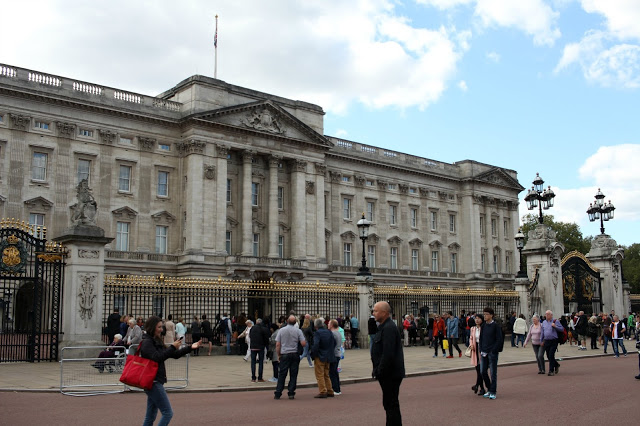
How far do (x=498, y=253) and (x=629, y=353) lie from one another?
152 feet

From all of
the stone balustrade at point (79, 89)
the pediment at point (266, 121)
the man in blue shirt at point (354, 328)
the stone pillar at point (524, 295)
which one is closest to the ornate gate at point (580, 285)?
the stone pillar at point (524, 295)

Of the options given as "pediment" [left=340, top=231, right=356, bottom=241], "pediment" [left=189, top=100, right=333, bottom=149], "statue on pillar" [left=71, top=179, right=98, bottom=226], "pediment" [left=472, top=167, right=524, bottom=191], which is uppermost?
"pediment" [left=189, top=100, right=333, bottom=149]

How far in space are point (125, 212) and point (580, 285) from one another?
30.5m

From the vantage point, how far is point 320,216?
57.1 metres

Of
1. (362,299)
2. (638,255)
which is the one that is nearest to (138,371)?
(362,299)

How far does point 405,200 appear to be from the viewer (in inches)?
2655

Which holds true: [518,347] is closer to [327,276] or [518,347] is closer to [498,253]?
[327,276]

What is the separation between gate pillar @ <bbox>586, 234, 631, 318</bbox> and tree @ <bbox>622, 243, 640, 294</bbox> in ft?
200

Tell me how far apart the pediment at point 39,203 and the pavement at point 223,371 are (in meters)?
24.0

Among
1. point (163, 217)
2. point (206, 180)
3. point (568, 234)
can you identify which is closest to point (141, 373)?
point (206, 180)

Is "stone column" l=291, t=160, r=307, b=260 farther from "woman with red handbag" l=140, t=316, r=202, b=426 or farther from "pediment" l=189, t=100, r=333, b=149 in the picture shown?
"woman with red handbag" l=140, t=316, r=202, b=426

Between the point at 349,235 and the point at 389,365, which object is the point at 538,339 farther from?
the point at 349,235

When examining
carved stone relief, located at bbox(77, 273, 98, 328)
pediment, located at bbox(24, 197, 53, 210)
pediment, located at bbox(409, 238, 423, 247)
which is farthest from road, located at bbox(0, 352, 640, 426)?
pediment, located at bbox(409, 238, 423, 247)

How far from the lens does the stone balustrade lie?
43.8 meters
